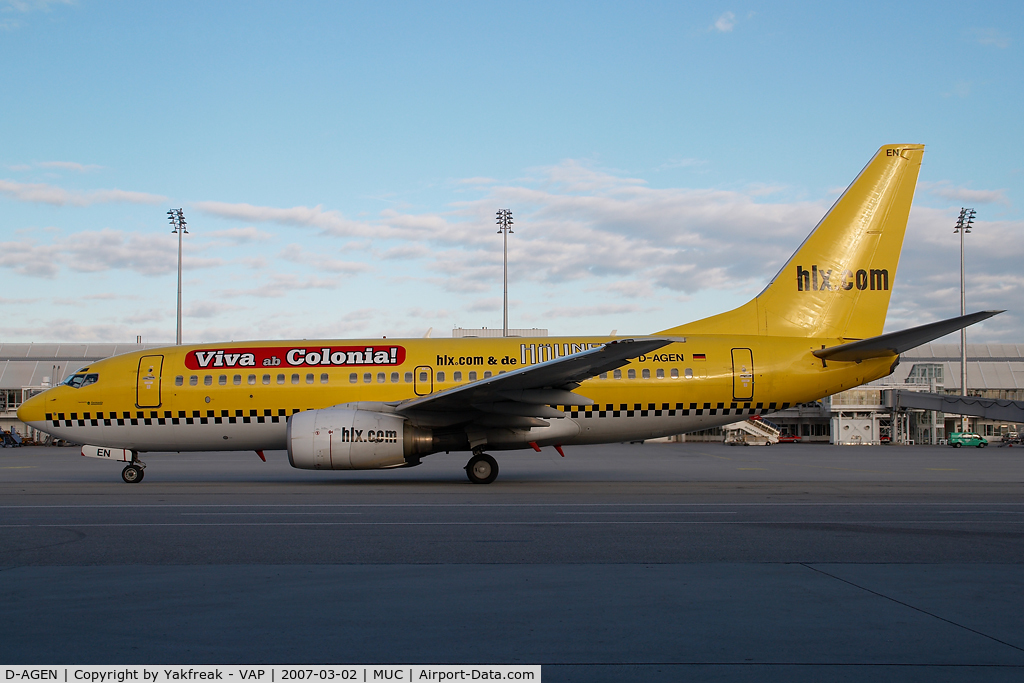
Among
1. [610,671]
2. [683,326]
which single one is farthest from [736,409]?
[610,671]

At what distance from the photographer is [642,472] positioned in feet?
74.0

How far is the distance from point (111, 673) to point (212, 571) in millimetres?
2860

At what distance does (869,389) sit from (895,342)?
4281cm

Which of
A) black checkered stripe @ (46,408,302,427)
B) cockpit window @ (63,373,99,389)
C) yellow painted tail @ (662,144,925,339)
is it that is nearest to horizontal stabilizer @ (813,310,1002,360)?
yellow painted tail @ (662,144,925,339)

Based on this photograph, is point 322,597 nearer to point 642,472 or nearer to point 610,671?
point 610,671

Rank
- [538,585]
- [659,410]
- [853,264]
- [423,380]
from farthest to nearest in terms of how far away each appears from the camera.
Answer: [853,264] → [423,380] → [659,410] → [538,585]

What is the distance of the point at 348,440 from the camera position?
53.7ft

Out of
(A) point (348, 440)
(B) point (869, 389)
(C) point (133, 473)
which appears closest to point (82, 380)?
(C) point (133, 473)

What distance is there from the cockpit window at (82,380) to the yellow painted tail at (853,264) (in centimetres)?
1642

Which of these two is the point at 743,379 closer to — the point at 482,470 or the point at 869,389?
the point at 482,470

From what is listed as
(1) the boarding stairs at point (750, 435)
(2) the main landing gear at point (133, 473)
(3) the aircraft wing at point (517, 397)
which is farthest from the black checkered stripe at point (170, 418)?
(1) the boarding stairs at point (750, 435)

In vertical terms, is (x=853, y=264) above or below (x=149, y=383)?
above

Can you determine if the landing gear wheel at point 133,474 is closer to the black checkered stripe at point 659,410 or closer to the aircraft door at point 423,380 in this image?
the aircraft door at point 423,380

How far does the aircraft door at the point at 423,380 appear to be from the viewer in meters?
19.1
